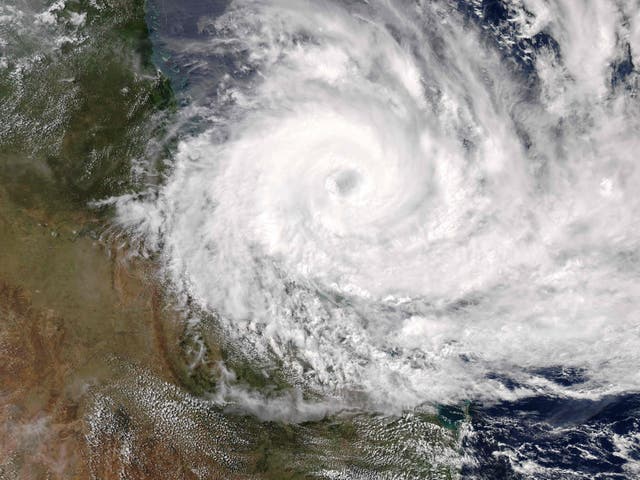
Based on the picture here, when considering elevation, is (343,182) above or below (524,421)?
above

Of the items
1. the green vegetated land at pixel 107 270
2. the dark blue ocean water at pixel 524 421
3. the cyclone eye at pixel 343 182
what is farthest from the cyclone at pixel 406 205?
the green vegetated land at pixel 107 270

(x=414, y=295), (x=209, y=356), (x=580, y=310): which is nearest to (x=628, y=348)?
(x=580, y=310)

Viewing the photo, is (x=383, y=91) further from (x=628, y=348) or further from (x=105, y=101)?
(x=628, y=348)

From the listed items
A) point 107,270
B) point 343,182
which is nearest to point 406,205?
point 343,182

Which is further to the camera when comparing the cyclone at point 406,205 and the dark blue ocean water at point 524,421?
the dark blue ocean water at point 524,421

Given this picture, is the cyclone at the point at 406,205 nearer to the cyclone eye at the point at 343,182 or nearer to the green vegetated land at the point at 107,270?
the cyclone eye at the point at 343,182

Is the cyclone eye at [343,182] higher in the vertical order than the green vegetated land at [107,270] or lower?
higher

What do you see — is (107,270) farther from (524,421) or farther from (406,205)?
(524,421)
